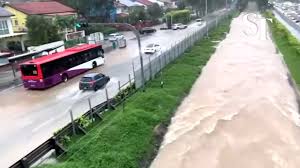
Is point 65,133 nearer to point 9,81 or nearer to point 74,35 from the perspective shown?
point 9,81

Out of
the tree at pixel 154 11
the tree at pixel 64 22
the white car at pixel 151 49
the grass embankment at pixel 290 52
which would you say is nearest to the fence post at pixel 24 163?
the grass embankment at pixel 290 52

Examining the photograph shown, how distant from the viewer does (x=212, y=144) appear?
1961cm

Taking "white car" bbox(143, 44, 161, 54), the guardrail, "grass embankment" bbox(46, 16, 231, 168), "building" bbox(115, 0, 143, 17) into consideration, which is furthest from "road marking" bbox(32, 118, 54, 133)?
"building" bbox(115, 0, 143, 17)

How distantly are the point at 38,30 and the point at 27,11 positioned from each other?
10.5 m

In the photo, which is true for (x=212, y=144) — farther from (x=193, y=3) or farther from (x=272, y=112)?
(x=193, y=3)

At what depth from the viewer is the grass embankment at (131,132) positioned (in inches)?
647

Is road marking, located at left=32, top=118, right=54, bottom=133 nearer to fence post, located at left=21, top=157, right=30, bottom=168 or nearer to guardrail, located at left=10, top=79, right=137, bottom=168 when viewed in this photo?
guardrail, located at left=10, top=79, right=137, bottom=168

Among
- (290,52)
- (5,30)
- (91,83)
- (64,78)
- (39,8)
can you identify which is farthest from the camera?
(39,8)

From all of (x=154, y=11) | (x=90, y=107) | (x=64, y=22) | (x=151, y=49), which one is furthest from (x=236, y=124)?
(x=154, y=11)

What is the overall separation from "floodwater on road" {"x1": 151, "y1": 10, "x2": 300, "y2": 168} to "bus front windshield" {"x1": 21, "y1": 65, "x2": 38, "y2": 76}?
12.5 meters

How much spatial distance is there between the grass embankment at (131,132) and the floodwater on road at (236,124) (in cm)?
74

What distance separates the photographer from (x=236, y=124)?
22.2 meters

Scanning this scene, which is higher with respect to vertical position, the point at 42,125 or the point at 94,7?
the point at 94,7

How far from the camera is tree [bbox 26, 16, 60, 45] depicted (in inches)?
1993
